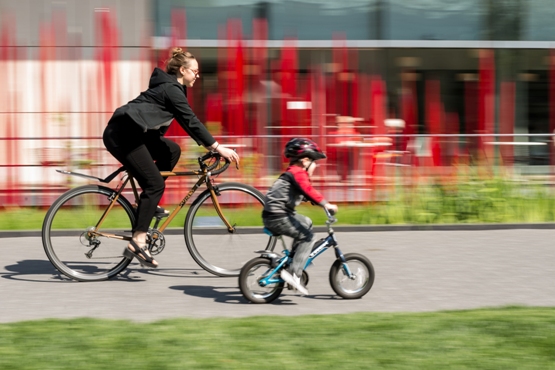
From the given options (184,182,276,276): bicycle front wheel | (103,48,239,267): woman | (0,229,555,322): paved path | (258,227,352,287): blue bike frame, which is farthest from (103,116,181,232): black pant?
(258,227,352,287): blue bike frame

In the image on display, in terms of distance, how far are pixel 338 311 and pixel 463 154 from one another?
241 inches

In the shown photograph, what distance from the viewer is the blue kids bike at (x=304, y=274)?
6457mm

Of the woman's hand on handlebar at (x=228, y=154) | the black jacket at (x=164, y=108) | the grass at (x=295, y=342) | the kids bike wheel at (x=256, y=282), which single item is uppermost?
the black jacket at (x=164, y=108)

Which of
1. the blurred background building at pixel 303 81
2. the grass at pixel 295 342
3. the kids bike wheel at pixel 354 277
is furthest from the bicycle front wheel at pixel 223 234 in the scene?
the blurred background building at pixel 303 81

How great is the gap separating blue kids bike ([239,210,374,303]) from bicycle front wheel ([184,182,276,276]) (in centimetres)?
94

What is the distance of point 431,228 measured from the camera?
10.4 m

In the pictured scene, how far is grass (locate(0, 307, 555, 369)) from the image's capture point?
4.71m

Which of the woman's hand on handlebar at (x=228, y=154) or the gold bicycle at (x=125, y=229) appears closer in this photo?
the woman's hand on handlebar at (x=228, y=154)

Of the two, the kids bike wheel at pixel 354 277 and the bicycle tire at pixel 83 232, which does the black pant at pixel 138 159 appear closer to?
the bicycle tire at pixel 83 232

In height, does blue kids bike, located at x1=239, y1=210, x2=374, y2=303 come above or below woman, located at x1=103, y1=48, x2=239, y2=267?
below

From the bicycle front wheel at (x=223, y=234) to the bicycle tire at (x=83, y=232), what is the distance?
21.4 inches

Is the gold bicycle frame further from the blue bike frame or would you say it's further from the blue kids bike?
the blue bike frame

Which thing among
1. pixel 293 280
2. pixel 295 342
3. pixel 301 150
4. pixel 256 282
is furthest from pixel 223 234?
pixel 295 342

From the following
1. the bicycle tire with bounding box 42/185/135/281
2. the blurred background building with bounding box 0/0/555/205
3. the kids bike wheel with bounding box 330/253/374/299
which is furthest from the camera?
the blurred background building with bounding box 0/0/555/205
